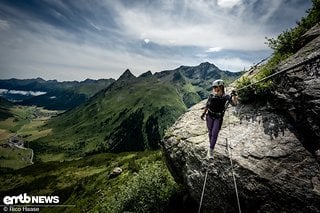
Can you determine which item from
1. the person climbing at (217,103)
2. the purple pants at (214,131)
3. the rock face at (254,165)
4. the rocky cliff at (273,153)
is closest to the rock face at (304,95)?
the rocky cliff at (273,153)

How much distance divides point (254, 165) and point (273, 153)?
120 centimetres

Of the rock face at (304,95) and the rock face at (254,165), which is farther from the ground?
the rock face at (304,95)

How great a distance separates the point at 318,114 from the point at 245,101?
6.09 metres

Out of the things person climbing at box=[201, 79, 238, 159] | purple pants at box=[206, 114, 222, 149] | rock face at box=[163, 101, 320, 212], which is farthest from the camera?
person climbing at box=[201, 79, 238, 159]

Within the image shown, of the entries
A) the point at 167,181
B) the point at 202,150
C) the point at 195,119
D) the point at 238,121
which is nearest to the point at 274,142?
the point at 238,121

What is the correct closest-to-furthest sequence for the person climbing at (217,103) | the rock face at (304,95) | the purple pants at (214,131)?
the rock face at (304,95) < the purple pants at (214,131) < the person climbing at (217,103)

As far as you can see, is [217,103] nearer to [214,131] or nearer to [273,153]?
[214,131]

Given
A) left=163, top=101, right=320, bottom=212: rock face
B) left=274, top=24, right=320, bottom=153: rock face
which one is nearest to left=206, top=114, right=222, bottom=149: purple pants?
left=163, top=101, right=320, bottom=212: rock face

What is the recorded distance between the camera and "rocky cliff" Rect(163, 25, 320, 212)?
1263 cm

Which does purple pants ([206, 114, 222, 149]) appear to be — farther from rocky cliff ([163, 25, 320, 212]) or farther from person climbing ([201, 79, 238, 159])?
rocky cliff ([163, 25, 320, 212])

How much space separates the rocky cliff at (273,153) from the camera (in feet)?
41.4

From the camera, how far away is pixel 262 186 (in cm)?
1352

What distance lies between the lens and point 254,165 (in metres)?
14.0

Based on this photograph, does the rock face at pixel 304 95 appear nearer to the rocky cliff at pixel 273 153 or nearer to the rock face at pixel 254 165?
the rocky cliff at pixel 273 153
